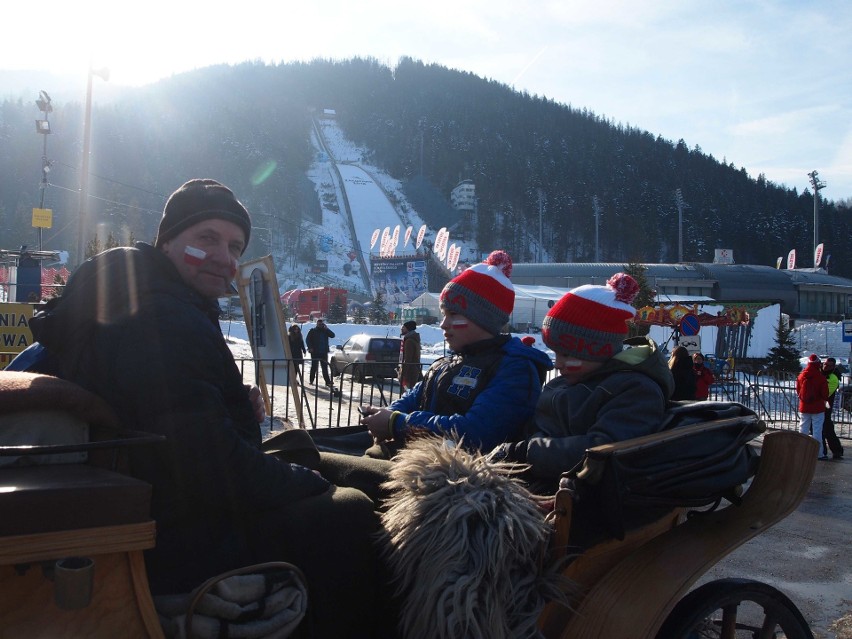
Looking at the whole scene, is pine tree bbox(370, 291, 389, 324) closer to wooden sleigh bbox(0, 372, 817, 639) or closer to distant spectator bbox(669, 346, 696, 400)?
distant spectator bbox(669, 346, 696, 400)

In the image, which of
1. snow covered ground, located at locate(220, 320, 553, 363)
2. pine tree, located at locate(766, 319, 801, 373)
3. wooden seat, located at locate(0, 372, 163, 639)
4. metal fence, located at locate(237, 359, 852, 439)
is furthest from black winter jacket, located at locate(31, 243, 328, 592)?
snow covered ground, located at locate(220, 320, 553, 363)

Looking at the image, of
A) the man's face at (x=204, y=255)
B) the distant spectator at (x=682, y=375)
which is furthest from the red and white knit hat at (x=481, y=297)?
the distant spectator at (x=682, y=375)

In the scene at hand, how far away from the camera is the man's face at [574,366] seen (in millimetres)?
3117

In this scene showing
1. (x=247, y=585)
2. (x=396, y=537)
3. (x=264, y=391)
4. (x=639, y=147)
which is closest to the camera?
(x=247, y=585)

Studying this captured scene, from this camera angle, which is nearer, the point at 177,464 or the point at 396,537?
the point at 177,464

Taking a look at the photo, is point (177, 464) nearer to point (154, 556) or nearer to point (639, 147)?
point (154, 556)

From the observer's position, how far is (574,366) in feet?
10.3

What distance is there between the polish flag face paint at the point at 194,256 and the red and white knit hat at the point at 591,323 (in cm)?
153

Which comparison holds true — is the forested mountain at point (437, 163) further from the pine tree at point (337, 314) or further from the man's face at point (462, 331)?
the man's face at point (462, 331)

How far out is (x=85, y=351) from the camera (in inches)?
82.4

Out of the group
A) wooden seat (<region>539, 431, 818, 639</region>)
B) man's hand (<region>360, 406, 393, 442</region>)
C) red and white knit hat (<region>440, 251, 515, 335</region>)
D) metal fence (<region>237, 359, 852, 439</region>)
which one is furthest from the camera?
metal fence (<region>237, 359, 852, 439</region>)

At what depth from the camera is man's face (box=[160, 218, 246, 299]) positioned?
2.37 m

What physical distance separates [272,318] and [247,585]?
10.2 m

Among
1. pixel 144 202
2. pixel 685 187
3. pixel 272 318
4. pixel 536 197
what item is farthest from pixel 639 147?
pixel 272 318
